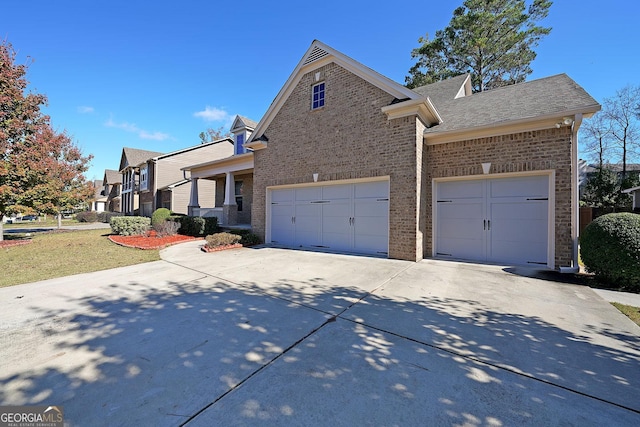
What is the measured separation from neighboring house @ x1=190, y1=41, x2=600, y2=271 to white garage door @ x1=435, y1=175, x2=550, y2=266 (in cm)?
3

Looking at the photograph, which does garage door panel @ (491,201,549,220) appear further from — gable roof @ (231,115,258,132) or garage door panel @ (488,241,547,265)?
gable roof @ (231,115,258,132)

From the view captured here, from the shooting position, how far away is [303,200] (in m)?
10.9

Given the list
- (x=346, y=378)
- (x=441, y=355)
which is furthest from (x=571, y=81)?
(x=346, y=378)

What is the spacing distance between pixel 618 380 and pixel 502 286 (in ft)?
10.5

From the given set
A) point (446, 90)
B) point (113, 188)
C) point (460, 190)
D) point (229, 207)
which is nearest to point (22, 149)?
point (229, 207)

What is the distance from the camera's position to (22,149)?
12609mm

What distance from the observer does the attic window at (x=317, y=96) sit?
10.3 metres

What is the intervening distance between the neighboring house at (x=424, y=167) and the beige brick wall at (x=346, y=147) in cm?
4

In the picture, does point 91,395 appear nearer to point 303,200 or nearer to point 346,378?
point 346,378

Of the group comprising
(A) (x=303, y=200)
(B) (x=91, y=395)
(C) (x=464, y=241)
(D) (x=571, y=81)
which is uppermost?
(D) (x=571, y=81)

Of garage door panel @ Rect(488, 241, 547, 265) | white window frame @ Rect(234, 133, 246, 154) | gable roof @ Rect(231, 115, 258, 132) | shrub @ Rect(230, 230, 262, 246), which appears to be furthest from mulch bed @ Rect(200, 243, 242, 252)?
gable roof @ Rect(231, 115, 258, 132)

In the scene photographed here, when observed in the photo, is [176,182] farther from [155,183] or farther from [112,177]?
[112,177]

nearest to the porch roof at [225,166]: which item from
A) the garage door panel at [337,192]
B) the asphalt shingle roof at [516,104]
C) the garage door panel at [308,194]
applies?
the garage door panel at [308,194]

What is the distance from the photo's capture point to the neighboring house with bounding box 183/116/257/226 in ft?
50.8
